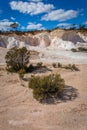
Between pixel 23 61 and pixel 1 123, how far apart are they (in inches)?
266

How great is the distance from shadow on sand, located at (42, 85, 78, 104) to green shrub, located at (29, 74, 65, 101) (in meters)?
0.14

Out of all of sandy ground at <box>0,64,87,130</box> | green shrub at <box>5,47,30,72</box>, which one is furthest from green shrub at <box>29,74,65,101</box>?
green shrub at <box>5,47,30,72</box>

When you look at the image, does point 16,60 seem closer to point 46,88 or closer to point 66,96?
point 46,88

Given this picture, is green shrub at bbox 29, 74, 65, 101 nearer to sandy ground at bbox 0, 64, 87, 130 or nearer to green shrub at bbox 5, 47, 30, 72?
sandy ground at bbox 0, 64, 87, 130

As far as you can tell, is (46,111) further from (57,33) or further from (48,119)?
(57,33)

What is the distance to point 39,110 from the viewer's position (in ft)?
23.2

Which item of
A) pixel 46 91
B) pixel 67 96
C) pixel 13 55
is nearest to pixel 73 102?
pixel 67 96

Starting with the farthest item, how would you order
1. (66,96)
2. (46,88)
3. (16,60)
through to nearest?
(16,60) → (66,96) → (46,88)

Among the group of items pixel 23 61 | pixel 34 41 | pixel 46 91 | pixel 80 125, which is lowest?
pixel 80 125

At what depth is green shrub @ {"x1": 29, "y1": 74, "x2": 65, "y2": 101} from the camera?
7.80 metres

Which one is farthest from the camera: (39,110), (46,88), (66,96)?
(66,96)

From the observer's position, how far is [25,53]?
13.1 m

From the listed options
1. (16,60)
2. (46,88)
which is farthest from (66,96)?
(16,60)

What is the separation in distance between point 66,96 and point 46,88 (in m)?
0.89
